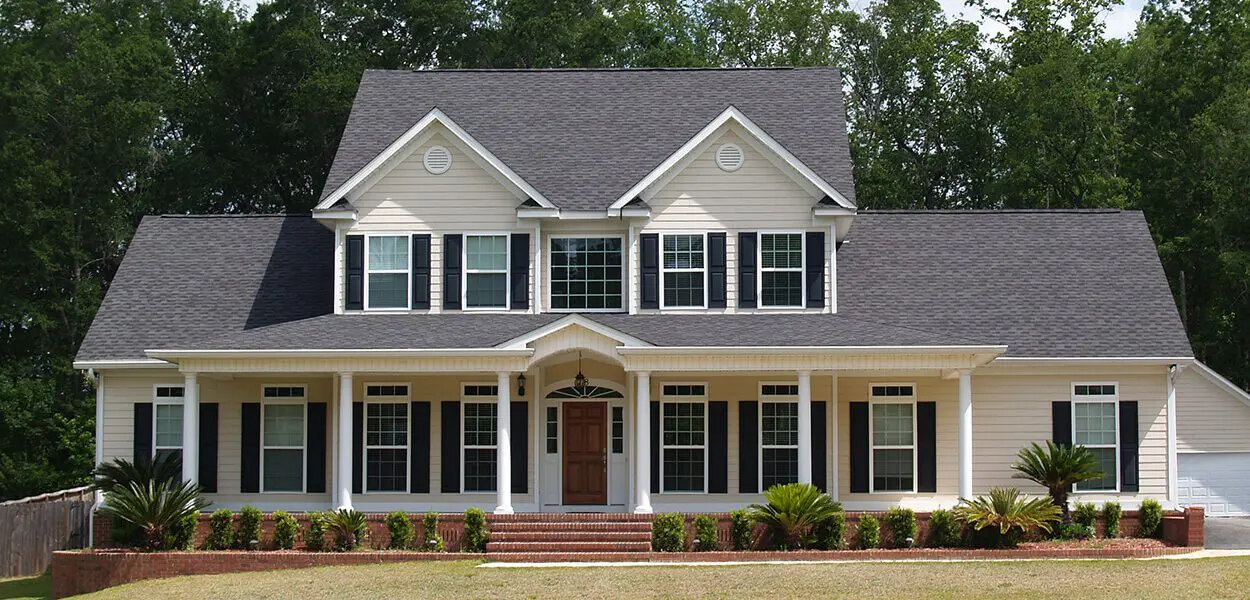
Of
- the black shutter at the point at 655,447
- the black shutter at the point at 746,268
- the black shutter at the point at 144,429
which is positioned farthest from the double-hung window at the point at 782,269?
the black shutter at the point at 144,429

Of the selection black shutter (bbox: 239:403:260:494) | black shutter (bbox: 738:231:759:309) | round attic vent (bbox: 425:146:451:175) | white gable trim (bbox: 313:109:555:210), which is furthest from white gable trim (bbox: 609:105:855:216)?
black shutter (bbox: 239:403:260:494)

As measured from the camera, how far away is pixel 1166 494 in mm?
30562

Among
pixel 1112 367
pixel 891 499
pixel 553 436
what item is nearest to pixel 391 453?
pixel 553 436

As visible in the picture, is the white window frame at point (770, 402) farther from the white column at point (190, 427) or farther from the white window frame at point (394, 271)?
the white column at point (190, 427)

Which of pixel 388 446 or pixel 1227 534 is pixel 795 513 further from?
pixel 1227 534

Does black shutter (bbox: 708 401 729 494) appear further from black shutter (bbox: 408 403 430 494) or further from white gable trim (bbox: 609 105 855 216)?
black shutter (bbox: 408 403 430 494)

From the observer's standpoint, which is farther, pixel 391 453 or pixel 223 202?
pixel 223 202

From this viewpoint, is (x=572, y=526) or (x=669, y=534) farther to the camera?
(x=572, y=526)

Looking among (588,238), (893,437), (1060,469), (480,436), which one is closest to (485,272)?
(588,238)

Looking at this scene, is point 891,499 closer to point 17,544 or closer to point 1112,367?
point 1112,367

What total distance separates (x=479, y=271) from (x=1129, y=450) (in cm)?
1215

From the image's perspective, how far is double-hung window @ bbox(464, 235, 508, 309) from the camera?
102 ft

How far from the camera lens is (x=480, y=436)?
3077cm

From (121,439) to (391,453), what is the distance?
5.01 meters
